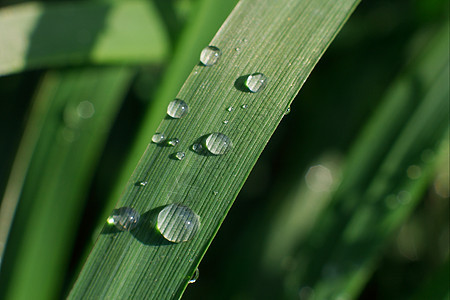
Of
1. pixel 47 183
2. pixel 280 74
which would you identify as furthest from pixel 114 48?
pixel 280 74

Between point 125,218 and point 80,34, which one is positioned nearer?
point 125,218

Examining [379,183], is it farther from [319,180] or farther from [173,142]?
[173,142]

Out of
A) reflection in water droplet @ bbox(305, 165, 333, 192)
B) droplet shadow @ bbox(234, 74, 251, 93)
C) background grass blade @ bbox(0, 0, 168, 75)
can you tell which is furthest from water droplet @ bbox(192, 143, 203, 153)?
reflection in water droplet @ bbox(305, 165, 333, 192)

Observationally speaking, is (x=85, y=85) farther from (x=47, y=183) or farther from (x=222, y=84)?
(x=222, y=84)

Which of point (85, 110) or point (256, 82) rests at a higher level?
point (85, 110)

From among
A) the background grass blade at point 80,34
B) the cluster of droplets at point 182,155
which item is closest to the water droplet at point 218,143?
the cluster of droplets at point 182,155

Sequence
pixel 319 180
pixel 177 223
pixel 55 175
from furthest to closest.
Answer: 1. pixel 319 180
2. pixel 55 175
3. pixel 177 223

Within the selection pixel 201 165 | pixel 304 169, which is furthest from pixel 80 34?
pixel 304 169
